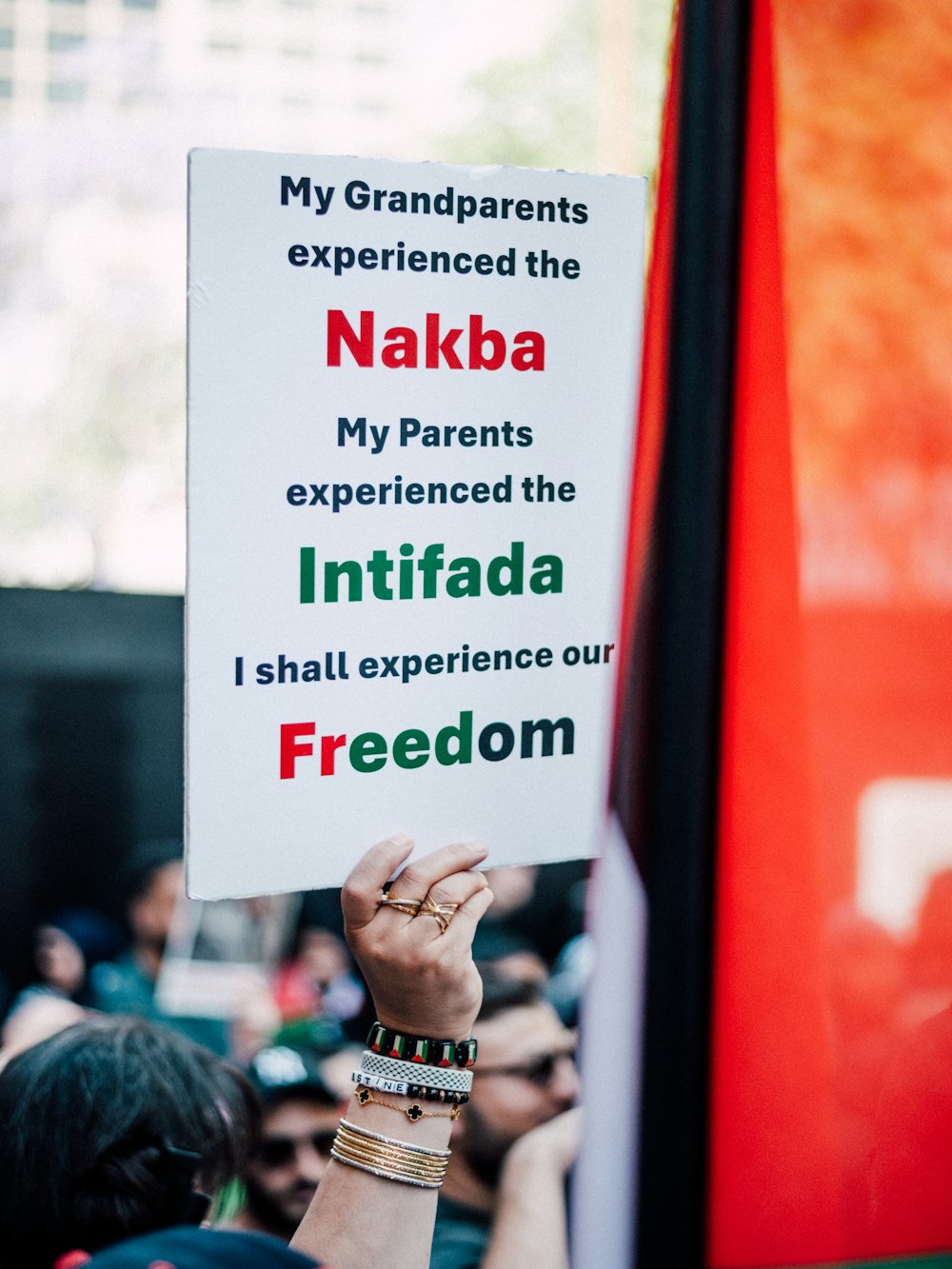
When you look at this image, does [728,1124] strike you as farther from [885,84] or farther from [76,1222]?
[885,84]

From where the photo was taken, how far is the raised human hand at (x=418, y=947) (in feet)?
3.95

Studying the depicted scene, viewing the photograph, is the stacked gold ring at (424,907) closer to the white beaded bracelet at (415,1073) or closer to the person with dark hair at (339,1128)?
the person with dark hair at (339,1128)

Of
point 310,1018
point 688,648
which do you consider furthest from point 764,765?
point 310,1018

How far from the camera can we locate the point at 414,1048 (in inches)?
47.6

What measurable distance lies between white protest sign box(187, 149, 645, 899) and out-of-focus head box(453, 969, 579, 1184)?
3.16 feet

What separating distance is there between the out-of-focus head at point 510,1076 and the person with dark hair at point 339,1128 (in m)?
0.94

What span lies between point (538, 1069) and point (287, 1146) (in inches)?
19.6

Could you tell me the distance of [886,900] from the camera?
145 centimetres

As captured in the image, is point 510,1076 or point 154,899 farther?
point 154,899

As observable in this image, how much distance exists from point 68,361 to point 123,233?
64cm

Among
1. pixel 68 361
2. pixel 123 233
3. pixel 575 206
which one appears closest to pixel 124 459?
pixel 68 361

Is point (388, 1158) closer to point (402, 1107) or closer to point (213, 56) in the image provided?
point (402, 1107)

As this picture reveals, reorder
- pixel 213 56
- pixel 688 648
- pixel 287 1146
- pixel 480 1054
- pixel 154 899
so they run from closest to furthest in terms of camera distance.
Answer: pixel 688 648 < pixel 480 1054 < pixel 287 1146 < pixel 154 899 < pixel 213 56

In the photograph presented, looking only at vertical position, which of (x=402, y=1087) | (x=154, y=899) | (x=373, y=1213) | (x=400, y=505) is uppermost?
(x=400, y=505)
